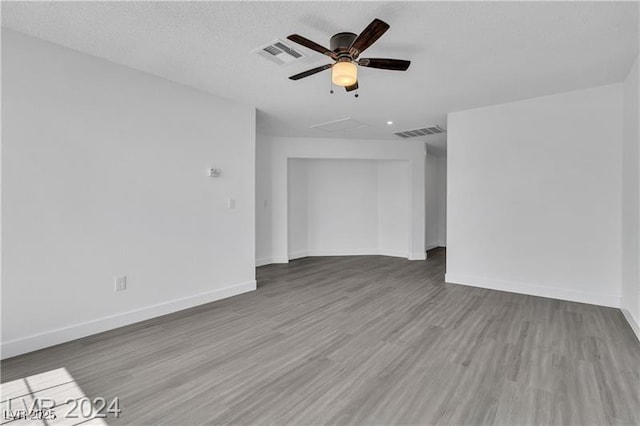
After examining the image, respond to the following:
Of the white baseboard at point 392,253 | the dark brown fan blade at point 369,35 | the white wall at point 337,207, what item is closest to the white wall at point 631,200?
the dark brown fan blade at point 369,35

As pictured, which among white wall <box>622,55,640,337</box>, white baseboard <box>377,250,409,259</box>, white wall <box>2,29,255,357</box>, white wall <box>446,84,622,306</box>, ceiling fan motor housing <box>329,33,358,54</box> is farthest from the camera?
white baseboard <box>377,250,409,259</box>

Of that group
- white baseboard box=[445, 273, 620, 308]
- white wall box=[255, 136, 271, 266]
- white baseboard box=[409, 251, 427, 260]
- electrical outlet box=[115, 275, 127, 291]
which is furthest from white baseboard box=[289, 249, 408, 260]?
electrical outlet box=[115, 275, 127, 291]

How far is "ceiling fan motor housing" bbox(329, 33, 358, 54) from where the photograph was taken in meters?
2.37

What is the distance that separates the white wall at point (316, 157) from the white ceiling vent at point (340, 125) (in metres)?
0.84

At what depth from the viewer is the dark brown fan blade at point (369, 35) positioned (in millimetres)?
1959

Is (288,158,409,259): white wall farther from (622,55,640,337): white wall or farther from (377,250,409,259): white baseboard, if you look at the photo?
(622,55,640,337): white wall

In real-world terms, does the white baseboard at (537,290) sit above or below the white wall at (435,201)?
below

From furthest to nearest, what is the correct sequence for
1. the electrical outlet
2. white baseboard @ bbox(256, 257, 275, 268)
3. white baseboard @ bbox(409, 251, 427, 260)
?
1. white baseboard @ bbox(409, 251, 427, 260)
2. white baseboard @ bbox(256, 257, 275, 268)
3. the electrical outlet

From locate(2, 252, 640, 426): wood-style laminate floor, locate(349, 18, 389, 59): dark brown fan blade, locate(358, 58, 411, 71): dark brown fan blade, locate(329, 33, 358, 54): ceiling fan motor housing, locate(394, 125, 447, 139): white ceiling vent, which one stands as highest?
locate(394, 125, 447, 139): white ceiling vent

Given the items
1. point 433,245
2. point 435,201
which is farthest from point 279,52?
point 433,245

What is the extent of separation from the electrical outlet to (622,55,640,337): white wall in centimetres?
489

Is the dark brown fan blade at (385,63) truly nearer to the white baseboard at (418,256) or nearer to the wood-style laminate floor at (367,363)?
the wood-style laminate floor at (367,363)

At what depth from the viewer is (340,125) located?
5.45m

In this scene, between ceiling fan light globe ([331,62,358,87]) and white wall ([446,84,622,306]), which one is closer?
ceiling fan light globe ([331,62,358,87])
